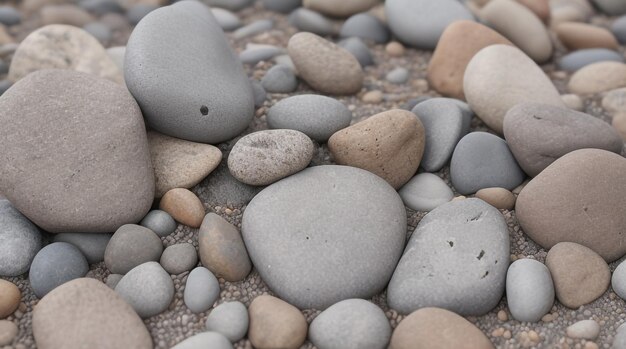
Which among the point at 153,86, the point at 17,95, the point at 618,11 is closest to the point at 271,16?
the point at 153,86

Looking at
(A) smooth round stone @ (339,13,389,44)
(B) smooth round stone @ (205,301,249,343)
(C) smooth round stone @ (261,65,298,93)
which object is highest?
(C) smooth round stone @ (261,65,298,93)

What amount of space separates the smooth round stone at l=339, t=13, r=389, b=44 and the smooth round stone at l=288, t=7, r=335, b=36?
0.08 m

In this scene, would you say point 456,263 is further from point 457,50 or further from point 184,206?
point 457,50

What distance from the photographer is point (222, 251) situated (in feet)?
Answer: 6.72

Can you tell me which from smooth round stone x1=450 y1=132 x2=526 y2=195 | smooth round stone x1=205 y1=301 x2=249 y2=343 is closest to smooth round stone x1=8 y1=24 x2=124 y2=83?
smooth round stone x1=205 y1=301 x2=249 y2=343

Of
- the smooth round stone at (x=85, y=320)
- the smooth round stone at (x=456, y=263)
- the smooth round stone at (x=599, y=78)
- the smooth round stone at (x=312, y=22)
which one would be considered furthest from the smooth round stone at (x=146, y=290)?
the smooth round stone at (x=599, y=78)

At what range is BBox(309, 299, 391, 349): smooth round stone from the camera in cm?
184

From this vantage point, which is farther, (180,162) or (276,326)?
(180,162)

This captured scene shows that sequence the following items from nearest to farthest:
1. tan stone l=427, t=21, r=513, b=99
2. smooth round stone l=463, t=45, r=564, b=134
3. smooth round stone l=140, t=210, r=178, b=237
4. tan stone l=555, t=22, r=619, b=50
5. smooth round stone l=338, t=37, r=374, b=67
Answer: smooth round stone l=140, t=210, r=178, b=237, smooth round stone l=463, t=45, r=564, b=134, tan stone l=427, t=21, r=513, b=99, smooth round stone l=338, t=37, r=374, b=67, tan stone l=555, t=22, r=619, b=50

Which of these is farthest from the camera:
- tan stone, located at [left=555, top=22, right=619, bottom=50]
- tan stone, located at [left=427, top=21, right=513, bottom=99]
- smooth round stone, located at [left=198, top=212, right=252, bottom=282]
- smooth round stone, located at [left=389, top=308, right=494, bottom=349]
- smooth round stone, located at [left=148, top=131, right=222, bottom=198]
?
tan stone, located at [left=555, top=22, right=619, bottom=50]

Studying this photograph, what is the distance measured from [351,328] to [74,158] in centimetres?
107

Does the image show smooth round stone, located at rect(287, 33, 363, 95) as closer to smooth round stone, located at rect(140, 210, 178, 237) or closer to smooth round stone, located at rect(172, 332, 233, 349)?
smooth round stone, located at rect(140, 210, 178, 237)

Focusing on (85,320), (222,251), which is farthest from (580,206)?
(85,320)

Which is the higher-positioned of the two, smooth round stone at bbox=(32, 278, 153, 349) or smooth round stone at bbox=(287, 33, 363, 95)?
smooth round stone at bbox=(287, 33, 363, 95)
